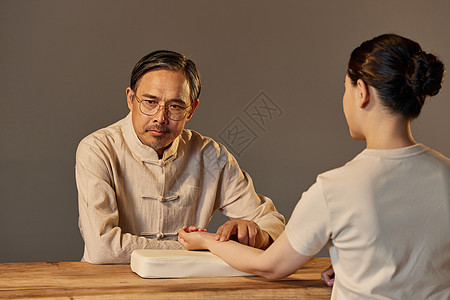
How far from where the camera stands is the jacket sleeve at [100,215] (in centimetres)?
207

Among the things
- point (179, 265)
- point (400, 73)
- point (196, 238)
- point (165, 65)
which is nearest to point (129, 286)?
point (179, 265)

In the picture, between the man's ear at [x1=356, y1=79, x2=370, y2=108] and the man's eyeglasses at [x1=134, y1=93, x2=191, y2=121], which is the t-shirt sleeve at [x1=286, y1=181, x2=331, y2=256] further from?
the man's eyeglasses at [x1=134, y1=93, x2=191, y2=121]

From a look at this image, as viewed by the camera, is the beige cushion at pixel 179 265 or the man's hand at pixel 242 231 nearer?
the beige cushion at pixel 179 265

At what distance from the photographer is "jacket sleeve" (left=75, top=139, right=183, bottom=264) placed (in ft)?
6.81

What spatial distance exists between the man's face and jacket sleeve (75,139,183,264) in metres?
0.19

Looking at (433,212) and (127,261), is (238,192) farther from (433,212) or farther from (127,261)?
(433,212)

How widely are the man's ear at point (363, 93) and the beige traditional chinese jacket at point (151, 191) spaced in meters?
0.94

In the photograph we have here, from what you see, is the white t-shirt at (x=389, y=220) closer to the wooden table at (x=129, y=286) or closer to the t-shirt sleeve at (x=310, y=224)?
the t-shirt sleeve at (x=310, y=224)

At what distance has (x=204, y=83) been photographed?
4617mm

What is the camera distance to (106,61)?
436 cm

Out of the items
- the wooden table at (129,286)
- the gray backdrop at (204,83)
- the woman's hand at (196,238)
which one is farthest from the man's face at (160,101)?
the gray backdrop at (204,83)

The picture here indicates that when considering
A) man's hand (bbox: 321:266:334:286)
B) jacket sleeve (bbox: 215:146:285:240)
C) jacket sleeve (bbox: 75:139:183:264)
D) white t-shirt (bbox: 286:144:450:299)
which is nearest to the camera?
white t-shirt (bbox: 286:144:450:299)

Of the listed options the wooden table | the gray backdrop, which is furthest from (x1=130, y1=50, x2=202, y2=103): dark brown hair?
the gray backdrop

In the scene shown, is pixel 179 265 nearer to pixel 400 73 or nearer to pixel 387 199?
pixel 387 199
